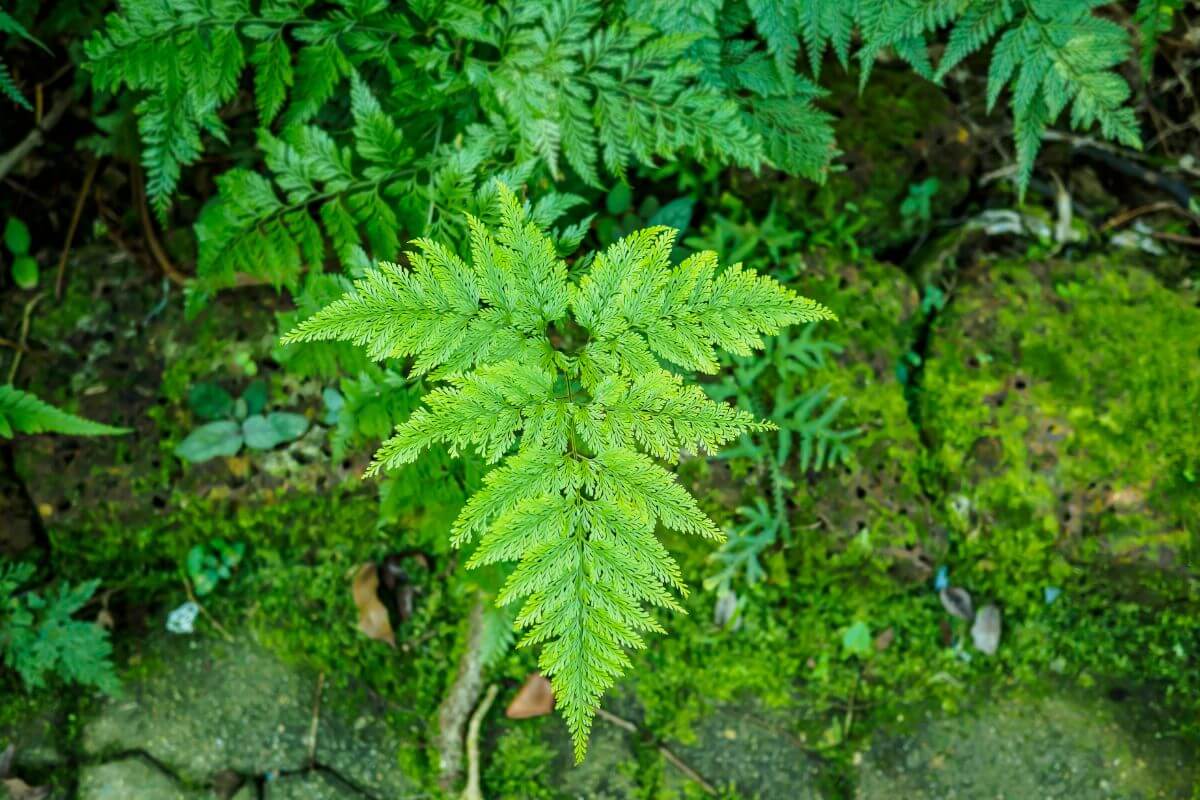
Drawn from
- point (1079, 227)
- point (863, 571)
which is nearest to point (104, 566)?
point (863, 571)

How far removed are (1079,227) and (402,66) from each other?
2.79 m

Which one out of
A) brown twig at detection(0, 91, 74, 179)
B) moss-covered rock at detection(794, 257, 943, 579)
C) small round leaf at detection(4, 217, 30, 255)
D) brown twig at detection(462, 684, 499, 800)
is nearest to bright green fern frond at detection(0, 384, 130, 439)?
small round leaf at detection(4, 217, 30, 255)

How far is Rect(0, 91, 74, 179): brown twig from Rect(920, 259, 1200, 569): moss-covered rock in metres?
3.59

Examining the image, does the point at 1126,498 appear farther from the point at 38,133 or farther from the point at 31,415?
the point at 38,133

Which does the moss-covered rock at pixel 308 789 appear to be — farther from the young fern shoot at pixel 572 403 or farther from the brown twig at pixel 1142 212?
the brown twig at pixel 1142 212

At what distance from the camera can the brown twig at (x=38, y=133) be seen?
3346 millimetres

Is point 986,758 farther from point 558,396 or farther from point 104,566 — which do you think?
point 104,566

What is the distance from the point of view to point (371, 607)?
11.1ft

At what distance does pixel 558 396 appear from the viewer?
1883mm

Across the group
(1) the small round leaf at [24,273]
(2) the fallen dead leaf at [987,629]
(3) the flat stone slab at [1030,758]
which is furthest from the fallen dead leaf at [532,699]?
(1) the small round leaf at [24,273]

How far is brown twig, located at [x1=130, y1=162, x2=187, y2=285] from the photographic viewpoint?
10.7 ft

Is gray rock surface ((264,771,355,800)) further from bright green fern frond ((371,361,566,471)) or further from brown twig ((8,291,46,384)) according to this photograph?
bright green fern frond ((371,361,566,471))

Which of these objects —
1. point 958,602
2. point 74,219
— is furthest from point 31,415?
point 958,602

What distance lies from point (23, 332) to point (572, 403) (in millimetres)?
2717
